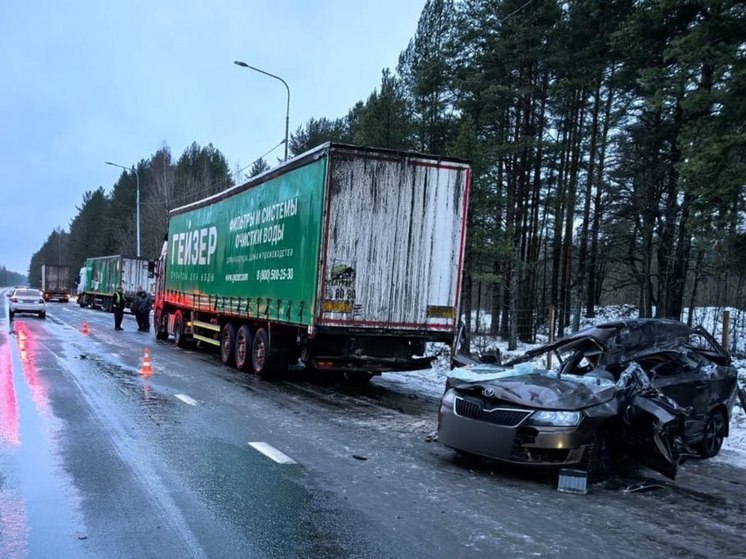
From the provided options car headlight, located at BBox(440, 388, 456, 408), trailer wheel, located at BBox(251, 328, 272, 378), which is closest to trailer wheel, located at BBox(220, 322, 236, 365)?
trailer wheel, located at BBox(251, 328, 272, 378)

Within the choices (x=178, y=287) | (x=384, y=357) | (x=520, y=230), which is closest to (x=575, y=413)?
(x=384, y=357)

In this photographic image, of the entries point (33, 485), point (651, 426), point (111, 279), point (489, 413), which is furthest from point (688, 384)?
point (111, 279)

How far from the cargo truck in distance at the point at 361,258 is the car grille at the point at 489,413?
4313 millimetres

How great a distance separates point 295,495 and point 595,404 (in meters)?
2.97

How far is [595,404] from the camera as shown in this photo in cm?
596

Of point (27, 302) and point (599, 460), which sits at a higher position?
point (27, 302)

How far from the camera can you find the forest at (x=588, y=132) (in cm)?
1135

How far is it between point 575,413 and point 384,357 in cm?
554

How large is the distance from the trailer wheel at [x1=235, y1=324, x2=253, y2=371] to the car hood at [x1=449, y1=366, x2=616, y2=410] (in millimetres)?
7514

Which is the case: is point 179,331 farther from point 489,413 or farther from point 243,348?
point 489,413

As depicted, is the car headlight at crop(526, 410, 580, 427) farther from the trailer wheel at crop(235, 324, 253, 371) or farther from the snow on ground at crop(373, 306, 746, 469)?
the trailer wheel at crop(235, 324, 253, 371)

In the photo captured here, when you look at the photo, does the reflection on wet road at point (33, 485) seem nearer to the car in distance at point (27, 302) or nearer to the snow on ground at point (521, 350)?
the snow on ground at point (521, 350)

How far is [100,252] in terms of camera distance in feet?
303

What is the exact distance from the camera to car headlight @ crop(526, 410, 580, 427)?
5.80m
